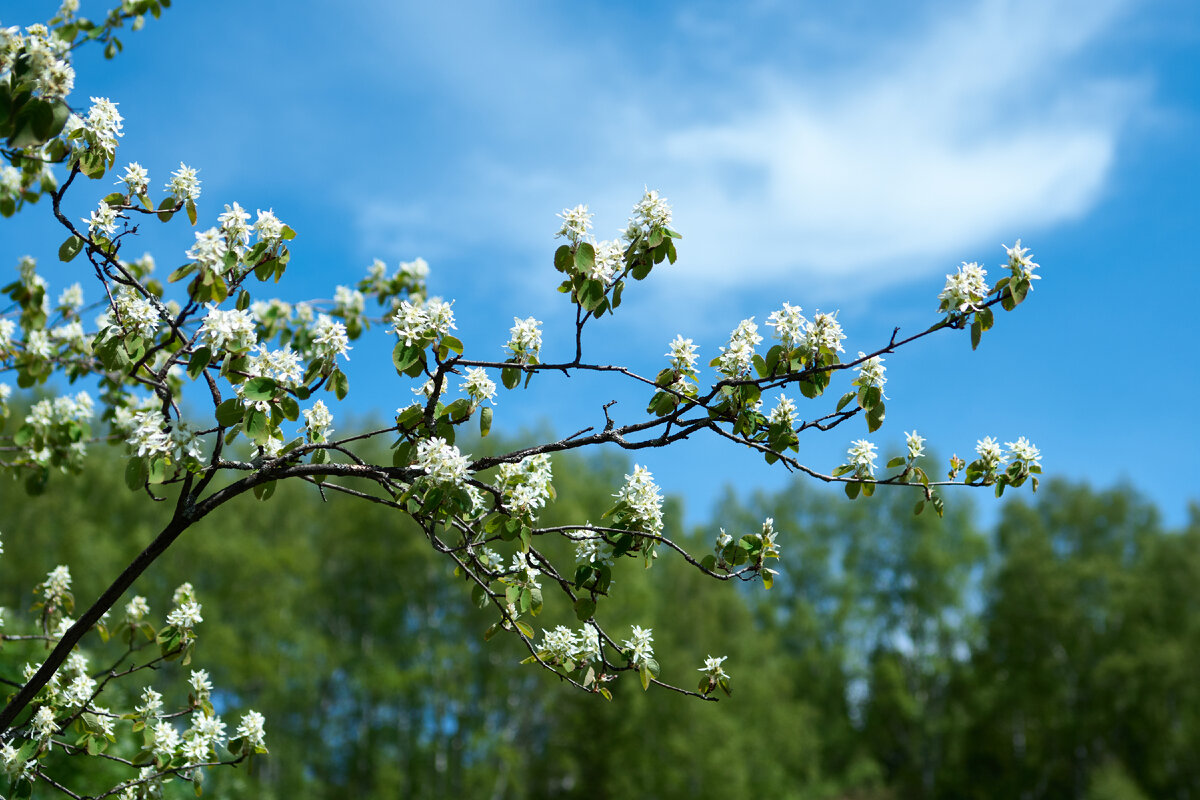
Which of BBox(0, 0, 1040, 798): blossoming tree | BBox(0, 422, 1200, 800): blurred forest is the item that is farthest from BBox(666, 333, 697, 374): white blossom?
BBox(0, 422, 1200, 800): blurred forest

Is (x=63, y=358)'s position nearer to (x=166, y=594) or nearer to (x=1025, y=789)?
(x=166, y=594)

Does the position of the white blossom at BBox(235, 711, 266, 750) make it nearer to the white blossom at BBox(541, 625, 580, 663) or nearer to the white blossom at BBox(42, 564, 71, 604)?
the white blossom at BBox(541, 625, 580, 663)

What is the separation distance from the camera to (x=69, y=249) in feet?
12.2

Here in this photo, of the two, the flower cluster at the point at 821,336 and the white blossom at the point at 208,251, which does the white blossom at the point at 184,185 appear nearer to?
the white blossom at the point at 208,251

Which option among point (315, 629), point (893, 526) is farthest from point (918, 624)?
point (315, 629)

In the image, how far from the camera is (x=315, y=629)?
29.4 meters

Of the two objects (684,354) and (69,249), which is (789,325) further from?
(69,249)

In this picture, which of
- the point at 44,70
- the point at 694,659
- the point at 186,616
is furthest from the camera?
the point at 694,659

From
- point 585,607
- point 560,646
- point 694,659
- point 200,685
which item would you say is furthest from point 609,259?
point 694,659

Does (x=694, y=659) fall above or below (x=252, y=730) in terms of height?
above

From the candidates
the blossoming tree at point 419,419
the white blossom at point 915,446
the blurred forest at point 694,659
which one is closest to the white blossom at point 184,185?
the blossoming tree at point 419,419

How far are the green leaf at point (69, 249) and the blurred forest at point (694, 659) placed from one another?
18.7m

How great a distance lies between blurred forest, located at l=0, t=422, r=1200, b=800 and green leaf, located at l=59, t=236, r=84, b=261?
18.7 metres

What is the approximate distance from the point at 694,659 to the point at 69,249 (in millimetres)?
22796
